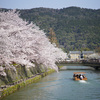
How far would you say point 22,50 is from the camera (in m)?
33.9

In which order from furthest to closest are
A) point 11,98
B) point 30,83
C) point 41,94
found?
point 30,83 → point 41,94 → point 11,98

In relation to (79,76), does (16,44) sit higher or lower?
higher

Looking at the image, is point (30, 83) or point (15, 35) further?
point (30, 83)

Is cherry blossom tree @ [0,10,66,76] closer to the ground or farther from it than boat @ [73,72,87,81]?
farther from it

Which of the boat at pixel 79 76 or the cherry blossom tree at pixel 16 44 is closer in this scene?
the cherry blossom tree at pixel 16 44

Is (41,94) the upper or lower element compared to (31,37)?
lower

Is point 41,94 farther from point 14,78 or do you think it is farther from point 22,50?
point 22,50

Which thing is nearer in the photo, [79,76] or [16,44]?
[16,44]

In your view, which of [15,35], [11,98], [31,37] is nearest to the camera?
[11,98]

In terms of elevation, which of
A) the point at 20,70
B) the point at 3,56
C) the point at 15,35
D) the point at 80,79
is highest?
the point at 15,35

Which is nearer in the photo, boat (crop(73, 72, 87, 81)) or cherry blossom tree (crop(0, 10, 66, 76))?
cherry blossom tree (crop(0, 10, 66, 76))

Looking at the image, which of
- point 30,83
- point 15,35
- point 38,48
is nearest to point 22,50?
point 15,35

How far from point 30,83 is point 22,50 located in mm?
5327

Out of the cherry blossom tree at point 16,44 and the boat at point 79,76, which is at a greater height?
the cherry blossom tree at point 16,44
